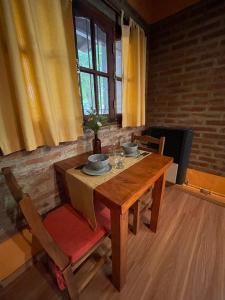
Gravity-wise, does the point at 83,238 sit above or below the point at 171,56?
below

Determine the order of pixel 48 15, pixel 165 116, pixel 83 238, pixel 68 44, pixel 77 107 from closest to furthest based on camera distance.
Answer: pixel 83 238 < pixel 48 15 < pixel 68 44 < pixel 77 107 < pixel 165 116

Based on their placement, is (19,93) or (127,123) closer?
(19,93)

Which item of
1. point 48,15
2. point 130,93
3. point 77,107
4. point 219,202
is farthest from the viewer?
point 130,93

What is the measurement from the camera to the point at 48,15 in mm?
984

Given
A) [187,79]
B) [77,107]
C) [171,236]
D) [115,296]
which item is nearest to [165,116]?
[187,79]

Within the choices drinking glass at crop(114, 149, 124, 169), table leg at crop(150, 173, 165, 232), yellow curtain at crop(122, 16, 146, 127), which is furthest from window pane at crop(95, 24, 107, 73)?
table leg at crop(150, 173, 165, 232)

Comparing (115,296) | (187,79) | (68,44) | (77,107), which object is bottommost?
(115,296)

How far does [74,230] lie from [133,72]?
6.13ft

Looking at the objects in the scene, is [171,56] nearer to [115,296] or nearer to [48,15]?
[48,15]

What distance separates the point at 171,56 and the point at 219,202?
6.77 feet

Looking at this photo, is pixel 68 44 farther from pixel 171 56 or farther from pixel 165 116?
pixel 165 116

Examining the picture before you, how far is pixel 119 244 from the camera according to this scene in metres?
0.83

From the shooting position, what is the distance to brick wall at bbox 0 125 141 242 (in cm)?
103

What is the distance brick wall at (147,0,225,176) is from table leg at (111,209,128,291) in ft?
5.88
